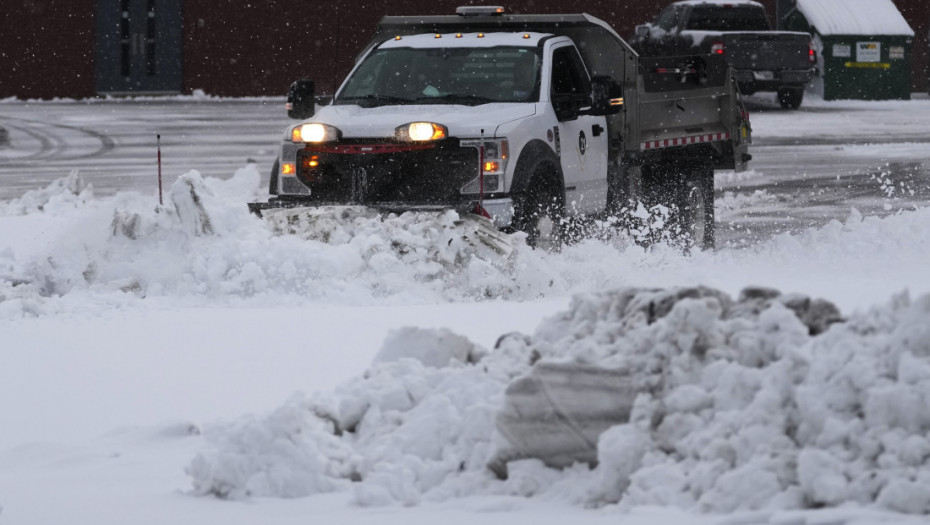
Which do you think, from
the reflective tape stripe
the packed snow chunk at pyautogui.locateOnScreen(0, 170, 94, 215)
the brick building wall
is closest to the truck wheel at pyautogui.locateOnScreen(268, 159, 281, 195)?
the reflective tape stripe

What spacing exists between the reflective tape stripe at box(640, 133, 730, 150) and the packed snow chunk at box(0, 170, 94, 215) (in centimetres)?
519

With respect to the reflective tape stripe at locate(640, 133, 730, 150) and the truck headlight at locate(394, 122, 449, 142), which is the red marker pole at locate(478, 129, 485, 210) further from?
the reflective tape stripe at locate(640, 133, 730, 150)

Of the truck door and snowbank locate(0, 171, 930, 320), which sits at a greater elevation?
the truck door

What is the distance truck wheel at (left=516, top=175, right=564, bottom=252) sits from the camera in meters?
9.58

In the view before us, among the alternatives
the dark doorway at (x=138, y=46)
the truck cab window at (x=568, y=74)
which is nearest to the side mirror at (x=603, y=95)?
the truck cab window at (x=568, y=74)

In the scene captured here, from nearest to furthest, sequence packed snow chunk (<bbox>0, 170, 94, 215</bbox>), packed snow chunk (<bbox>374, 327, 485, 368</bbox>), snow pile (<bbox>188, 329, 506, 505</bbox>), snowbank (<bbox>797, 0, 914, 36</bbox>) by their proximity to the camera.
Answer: snow pile (<bbox>188, 329, 506, 505</bbox>) → packed snow chunk (<bbox>374, 327, 485, 368</bbox>) → packed snow chunk (<bbox>0, 170, 94, 215</bbox>) → snowbank (<bbox>797, 0, 914, 36</bbox>)

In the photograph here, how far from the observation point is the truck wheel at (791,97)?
88.4ft

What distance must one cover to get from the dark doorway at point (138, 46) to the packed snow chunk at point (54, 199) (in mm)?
16233

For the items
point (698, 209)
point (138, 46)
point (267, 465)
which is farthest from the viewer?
point (138, 46)

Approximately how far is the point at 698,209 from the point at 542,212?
2.84m

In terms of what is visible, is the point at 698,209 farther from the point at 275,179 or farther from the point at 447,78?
the point at 275,179

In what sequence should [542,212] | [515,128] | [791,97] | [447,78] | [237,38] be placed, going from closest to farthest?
[515,128] < [542,212] < [447,78] < [791,97] < [237,38]

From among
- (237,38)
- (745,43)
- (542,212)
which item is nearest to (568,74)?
(542,212)

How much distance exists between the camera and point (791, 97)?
27.2m
